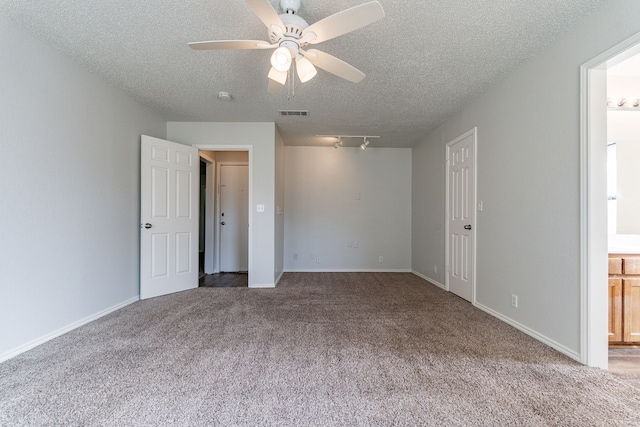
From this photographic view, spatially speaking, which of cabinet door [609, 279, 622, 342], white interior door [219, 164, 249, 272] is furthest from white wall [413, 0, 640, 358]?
white interior door [219, 164, 249, 272]

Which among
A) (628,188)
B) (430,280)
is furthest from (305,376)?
(628,188)

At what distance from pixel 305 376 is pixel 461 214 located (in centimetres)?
285

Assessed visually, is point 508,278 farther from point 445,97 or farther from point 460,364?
point 445,97

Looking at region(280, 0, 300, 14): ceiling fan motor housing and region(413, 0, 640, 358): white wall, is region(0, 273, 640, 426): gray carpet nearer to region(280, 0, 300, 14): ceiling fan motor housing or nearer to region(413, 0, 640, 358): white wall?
region(413, 0, 640, 358): white wall

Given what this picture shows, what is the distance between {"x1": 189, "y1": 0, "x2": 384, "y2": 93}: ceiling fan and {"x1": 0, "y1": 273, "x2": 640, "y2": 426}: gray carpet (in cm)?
198

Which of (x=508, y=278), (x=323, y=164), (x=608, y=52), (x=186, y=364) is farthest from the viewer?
(x=323, y=164)

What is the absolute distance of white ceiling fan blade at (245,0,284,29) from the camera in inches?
58.2

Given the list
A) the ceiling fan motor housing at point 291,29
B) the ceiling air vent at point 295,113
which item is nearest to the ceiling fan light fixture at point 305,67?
the ceiling fan motor housing at point 291,29

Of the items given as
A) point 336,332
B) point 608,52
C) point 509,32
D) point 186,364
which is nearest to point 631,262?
point 608,52

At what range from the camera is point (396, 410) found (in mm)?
1448

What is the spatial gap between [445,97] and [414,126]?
3.36ft

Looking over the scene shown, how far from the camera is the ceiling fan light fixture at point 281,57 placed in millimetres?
1733

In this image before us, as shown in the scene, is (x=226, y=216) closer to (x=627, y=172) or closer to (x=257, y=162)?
(x=257, y=162)

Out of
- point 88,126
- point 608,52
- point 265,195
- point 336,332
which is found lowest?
point 336,332
